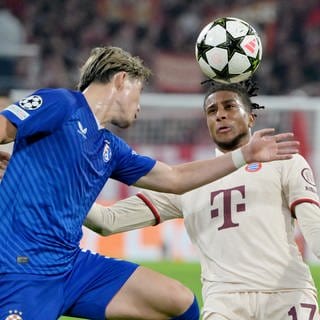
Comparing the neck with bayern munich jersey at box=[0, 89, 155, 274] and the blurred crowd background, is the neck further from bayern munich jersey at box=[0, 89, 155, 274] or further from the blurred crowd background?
the blurred crowd background

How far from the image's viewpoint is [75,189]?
15.3 ft

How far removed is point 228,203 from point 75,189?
95cm

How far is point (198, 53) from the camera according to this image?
5832mm

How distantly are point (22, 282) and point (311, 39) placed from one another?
1228cm

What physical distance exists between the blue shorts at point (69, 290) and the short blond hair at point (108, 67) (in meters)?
0.81

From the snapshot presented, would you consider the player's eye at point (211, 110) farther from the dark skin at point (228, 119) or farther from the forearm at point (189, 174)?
the forearm at point (189, 174)

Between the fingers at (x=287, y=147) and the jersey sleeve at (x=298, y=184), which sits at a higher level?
the fingers at (x=287, y=147)

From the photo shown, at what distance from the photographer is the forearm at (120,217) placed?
5.48m

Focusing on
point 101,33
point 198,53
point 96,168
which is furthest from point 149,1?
point 96,168

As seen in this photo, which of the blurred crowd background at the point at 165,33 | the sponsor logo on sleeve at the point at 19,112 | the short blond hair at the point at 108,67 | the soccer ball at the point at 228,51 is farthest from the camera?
the blurred crowd background at the point at 165,33

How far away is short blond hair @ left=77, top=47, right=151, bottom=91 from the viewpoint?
16.1 ft

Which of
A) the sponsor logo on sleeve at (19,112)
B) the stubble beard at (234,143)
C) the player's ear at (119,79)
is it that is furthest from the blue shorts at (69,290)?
the stubble beard at (234,143)

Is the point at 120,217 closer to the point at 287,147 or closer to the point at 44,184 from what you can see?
the point at 44,184

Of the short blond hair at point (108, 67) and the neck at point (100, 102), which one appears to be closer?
the neck at point (100, 102)
